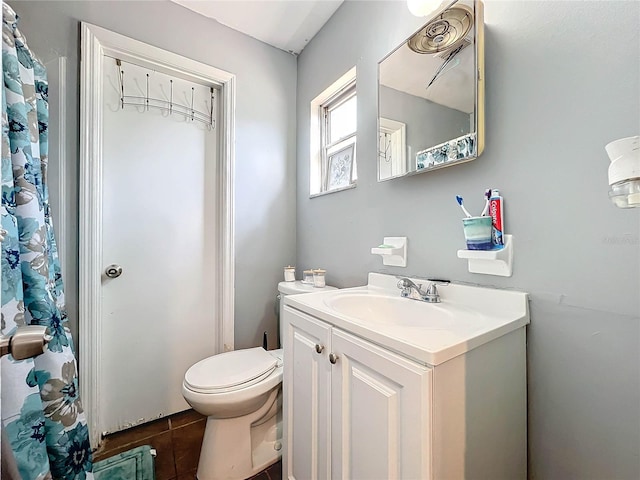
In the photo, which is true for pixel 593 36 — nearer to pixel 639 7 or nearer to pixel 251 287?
pixel 639 7

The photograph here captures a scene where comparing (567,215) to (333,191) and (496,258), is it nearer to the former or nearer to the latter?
(496,258)

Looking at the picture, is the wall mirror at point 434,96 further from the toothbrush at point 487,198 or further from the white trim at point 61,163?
the white trim at point 61,163

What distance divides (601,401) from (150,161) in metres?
2.05

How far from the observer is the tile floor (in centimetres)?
129

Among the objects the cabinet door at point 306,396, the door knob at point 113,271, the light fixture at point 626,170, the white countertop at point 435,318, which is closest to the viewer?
the light fixture at point 626,170

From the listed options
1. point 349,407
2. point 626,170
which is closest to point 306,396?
point 349,407

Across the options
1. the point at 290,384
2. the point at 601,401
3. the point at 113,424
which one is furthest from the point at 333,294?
the point at 113,424

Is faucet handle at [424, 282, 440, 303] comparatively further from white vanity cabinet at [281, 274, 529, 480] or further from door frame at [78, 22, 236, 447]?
door frame at [78, 22, 236, 447]

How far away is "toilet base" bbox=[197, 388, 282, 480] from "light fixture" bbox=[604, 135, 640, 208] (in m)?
1.35

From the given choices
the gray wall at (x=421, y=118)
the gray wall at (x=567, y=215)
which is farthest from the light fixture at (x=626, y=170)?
the gray wall at (x=421, y=118)

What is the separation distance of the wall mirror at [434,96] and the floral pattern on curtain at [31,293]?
136 centimetres

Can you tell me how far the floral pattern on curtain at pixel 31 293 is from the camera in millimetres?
919

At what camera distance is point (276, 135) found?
1963 millimetres

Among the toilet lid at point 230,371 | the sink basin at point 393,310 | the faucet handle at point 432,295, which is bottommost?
the toilet lid at point 230,371
